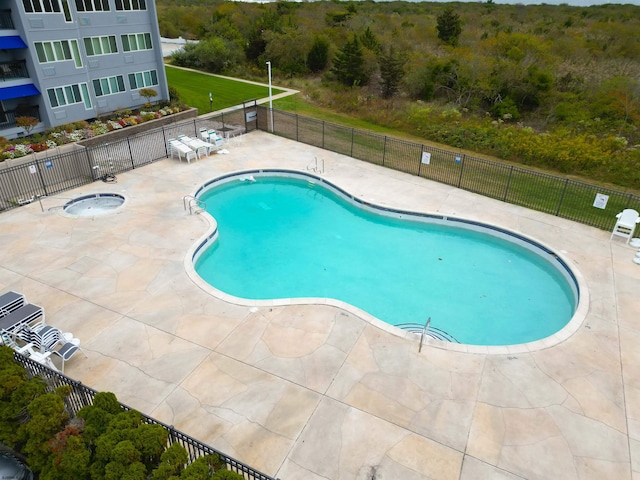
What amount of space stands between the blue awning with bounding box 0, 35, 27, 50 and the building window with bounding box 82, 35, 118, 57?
3.70 m

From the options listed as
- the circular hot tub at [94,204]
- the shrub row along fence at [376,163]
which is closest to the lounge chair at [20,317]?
the circular hot tub at [94,204]

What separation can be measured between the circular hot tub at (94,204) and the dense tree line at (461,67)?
62.5ft

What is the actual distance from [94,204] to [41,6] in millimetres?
13133

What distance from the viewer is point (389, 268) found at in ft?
48.3

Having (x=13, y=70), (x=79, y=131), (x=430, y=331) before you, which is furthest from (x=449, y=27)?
(x=430, y=331)

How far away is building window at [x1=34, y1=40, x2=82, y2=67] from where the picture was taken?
2277 centimetres

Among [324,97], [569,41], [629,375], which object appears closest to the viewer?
[629,375]

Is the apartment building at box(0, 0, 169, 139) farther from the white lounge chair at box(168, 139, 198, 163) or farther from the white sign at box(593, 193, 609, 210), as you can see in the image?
the white sign at box(593, 193, 609, 210)

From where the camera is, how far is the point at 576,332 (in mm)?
10945

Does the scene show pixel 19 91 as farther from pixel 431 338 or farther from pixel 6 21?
pixel 431 338

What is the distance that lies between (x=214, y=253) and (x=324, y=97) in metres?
23.8

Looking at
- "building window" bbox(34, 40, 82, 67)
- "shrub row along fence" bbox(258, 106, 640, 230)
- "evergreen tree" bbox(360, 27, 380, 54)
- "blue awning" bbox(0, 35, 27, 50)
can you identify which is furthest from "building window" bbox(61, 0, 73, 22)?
"evergreen tree" bbox(360, 27, 380, 54)

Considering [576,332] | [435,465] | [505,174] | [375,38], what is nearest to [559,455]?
[435,465]

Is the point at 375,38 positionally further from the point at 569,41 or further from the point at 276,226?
the point at 276,226
